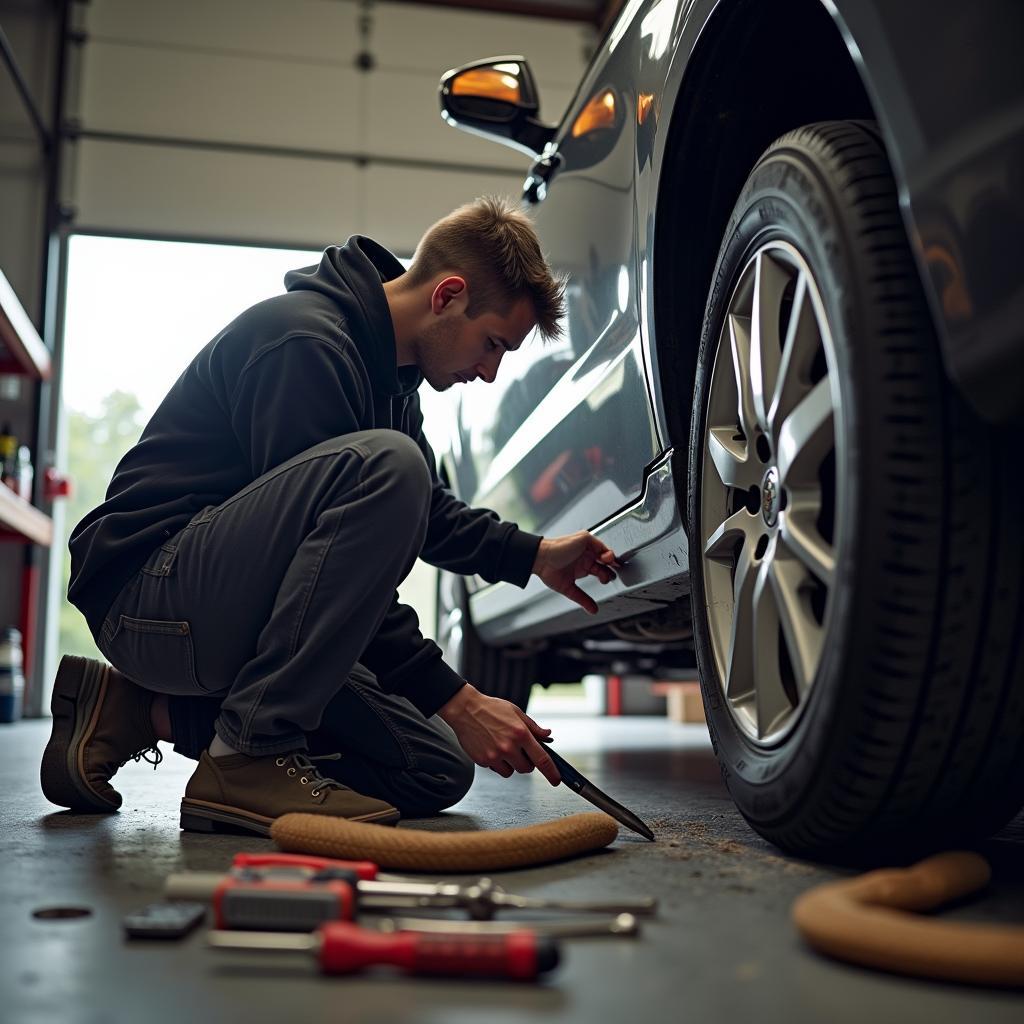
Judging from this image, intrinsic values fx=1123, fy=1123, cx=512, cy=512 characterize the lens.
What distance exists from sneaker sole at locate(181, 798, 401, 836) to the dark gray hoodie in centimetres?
13

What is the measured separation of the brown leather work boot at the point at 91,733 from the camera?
1387 mm

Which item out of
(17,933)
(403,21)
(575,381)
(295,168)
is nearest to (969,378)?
(17,933)

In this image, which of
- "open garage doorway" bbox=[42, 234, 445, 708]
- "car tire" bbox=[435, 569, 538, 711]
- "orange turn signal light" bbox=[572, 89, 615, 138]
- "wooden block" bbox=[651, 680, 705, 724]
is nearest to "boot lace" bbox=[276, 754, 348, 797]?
"orange turn signal light" bbox=[572, 89, 615, 138]

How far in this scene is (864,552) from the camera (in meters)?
0.82

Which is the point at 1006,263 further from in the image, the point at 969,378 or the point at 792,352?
the point at 792,352

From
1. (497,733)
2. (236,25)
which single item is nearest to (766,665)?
(497,733)

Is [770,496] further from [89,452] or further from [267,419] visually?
[89,452]

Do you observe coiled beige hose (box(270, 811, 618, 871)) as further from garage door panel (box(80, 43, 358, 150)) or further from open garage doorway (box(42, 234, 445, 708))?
garage door panel (box(80, 43, 358, 150))

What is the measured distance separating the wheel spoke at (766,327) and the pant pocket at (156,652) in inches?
27.7

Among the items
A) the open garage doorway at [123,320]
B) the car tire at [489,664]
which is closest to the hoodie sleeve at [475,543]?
the car tire at [489,664]

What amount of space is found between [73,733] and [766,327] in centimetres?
98

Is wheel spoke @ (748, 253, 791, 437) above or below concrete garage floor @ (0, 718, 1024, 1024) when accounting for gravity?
above

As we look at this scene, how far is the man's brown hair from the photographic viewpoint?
153cm

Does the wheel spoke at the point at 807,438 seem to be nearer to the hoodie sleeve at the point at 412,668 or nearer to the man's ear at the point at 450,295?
the hoodie sleeve at the point at 412,668
